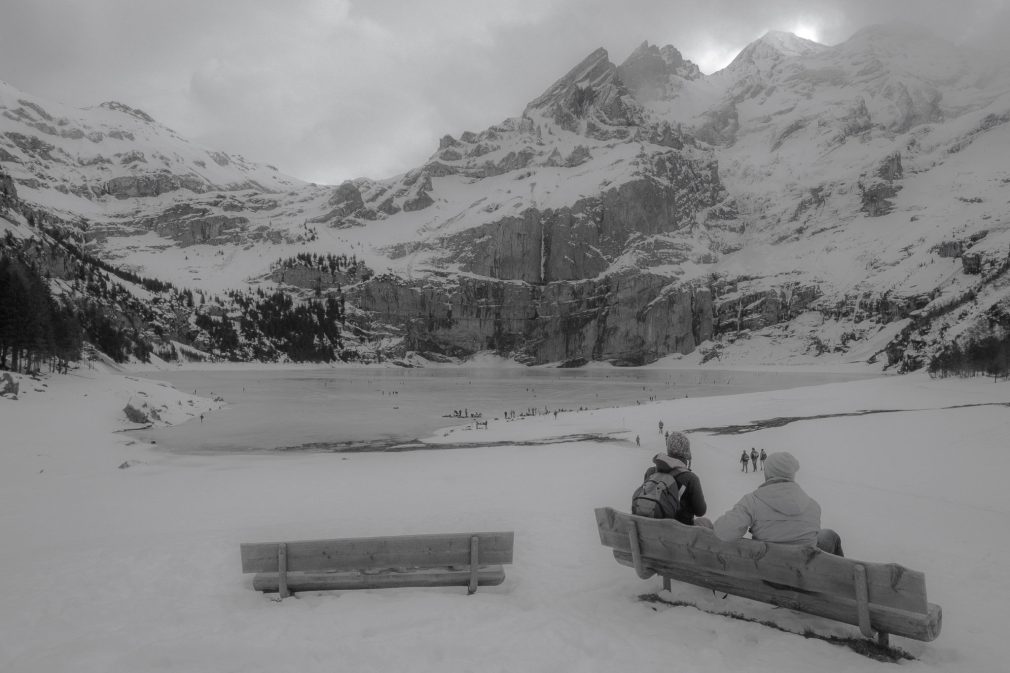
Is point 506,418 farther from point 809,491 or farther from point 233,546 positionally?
point 233,546

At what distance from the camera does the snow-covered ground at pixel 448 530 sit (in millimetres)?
6000

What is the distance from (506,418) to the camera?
51938 mm

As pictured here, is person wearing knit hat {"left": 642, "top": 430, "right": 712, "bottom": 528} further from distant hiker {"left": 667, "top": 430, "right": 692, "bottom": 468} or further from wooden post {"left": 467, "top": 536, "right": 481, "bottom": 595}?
wooden post {"left": 467, "top": 536, "right": 481, "bottom": 595}

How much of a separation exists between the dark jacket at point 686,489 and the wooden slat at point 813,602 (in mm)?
655

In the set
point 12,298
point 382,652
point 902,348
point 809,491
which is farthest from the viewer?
point 902,348

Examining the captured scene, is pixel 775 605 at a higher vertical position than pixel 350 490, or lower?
higher

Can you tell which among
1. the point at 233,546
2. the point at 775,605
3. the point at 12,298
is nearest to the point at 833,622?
the point at 775,605

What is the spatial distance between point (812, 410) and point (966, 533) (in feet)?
113

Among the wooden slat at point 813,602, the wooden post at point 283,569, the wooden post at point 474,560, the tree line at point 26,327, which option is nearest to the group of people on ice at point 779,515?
the wooden slat at point 813,602

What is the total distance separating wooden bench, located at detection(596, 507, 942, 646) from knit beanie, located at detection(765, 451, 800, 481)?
745mm

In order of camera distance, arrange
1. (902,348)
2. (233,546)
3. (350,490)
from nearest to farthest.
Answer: (233,546) < (350,490) < (902,348)

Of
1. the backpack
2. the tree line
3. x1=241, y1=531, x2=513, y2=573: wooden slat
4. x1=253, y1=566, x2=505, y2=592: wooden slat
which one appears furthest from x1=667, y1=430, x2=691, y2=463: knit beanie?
the tree line

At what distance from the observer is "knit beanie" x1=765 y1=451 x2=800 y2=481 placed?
616 centimetres

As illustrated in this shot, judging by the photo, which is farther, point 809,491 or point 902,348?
point 902,348
